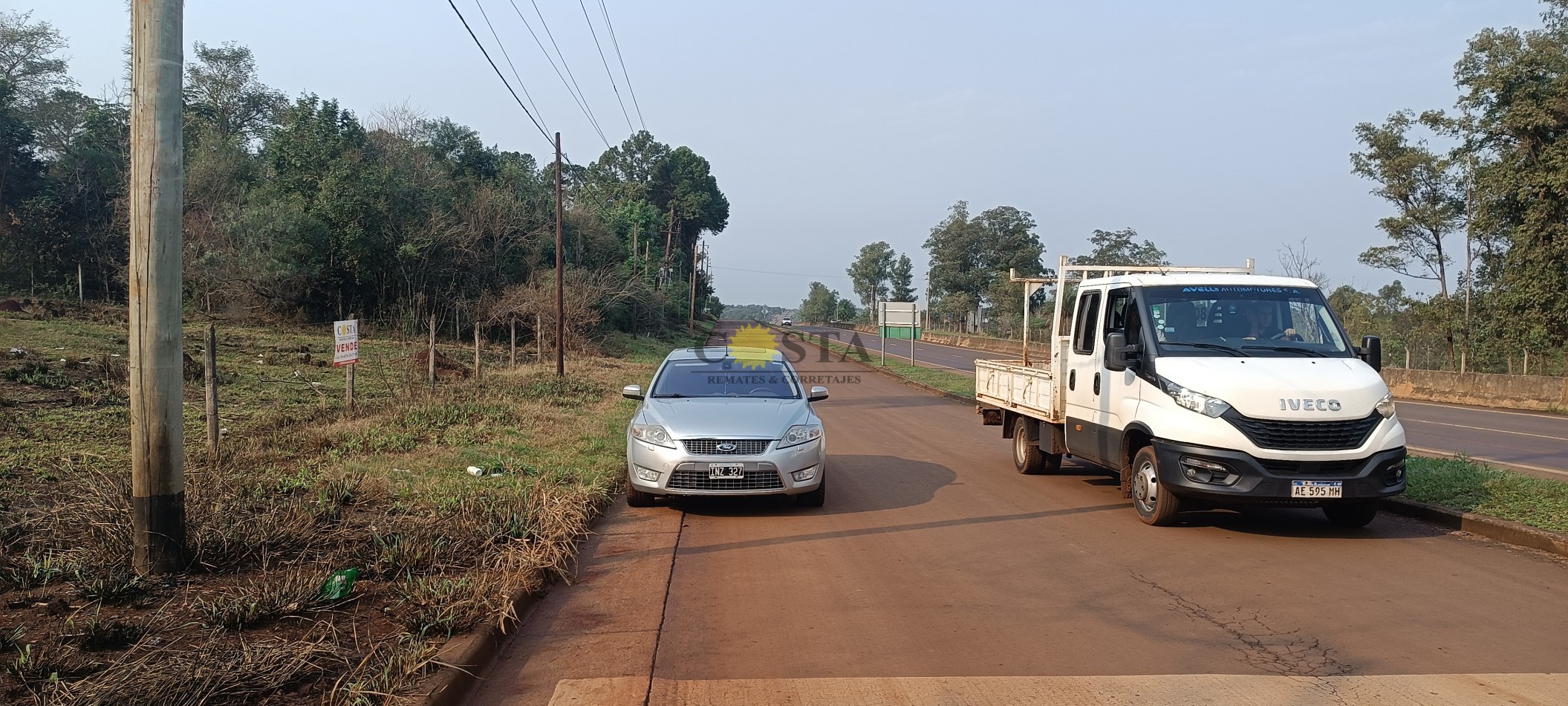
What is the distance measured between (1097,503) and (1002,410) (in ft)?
10.3

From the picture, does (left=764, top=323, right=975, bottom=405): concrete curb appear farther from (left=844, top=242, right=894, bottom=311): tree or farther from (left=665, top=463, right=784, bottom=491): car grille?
(left=844, top=242, right=894, bottom=311): tree

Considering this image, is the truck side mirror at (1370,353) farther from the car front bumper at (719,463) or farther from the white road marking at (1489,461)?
the car front bumper at (719,463)

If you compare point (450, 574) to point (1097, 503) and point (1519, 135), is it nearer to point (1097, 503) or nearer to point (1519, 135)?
point (1097, 503)

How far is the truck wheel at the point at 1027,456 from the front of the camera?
11.4 m

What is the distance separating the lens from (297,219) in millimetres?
30375

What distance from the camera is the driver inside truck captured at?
848 centimetres

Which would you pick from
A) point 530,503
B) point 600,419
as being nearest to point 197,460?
point 530,503

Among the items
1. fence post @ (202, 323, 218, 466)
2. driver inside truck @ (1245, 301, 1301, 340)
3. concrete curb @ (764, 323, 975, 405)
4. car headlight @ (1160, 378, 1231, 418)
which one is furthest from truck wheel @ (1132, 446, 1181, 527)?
concrete curb @ (764, 323, 975, 405)

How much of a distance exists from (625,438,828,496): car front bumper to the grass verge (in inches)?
26.9

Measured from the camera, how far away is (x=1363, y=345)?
858cm

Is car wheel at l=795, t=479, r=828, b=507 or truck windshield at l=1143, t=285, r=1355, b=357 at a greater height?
truck windshield at l=1143, t=285, r=1355, b=357

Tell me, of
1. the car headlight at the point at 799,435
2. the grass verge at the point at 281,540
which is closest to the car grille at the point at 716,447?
the car headlight at the point at 799,435

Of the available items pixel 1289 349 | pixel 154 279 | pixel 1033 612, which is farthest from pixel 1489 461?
pixel 154 279

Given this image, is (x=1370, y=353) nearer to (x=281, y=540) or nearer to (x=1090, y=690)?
(x=1090, y=690)
